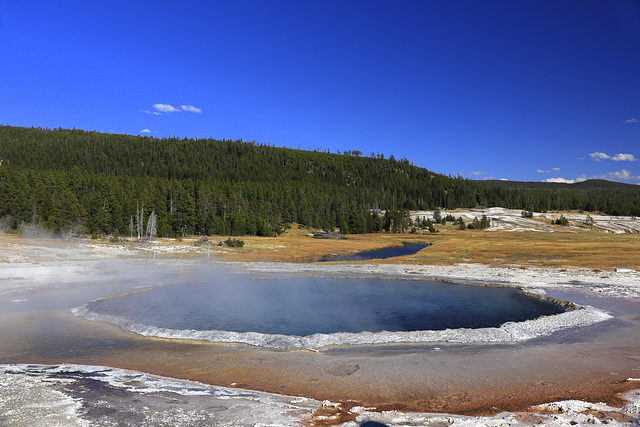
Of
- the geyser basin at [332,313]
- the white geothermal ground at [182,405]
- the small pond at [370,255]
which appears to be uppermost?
the white geothermal ground at [182,405]

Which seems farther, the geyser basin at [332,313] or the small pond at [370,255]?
the small pond at [370,255]

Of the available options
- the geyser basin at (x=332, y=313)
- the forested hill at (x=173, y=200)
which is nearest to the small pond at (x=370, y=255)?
the geyser basin at (x=332, y=313)

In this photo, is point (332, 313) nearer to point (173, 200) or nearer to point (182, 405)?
point (182, 405)

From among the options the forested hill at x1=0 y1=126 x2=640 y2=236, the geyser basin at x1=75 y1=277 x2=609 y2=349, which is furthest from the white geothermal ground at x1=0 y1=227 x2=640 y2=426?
the forested hill at x1=0 y1=126 x2=640 y2=236

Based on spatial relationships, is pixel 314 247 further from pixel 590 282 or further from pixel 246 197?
pixel 246 197

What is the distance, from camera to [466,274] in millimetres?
35344

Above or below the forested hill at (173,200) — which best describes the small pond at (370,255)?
below

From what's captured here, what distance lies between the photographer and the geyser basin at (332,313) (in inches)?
637

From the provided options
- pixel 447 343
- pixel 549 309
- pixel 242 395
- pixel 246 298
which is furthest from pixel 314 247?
pixel 242 395

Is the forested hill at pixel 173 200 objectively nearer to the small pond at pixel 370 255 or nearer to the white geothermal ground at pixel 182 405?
the small pond at pixel 370 255

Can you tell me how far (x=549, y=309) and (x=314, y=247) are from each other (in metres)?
47.8

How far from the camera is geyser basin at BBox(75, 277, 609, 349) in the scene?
53.1 feet

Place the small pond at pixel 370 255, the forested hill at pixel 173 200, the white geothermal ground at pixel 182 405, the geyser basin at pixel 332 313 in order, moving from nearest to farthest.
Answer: the white geothermal ground at pixel 182 405
the geyser basin at pixel 332 313
the small pond at pixel 370 255
the forested hill at pixel 173 200

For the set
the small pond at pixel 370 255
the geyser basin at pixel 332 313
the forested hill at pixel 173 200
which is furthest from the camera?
the forested hill at pixel 173 200
